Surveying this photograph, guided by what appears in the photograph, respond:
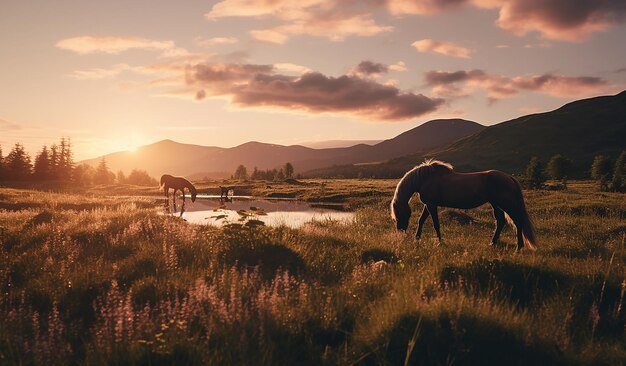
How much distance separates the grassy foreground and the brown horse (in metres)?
1.02

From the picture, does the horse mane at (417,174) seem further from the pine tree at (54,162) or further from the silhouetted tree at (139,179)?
the silhouetted tree at (139,179)

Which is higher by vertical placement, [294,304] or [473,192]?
[473,192]

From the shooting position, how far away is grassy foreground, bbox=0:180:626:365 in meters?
5.05

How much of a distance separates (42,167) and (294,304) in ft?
309

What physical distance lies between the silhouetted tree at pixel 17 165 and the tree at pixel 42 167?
78.5 inches

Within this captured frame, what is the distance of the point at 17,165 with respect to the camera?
78188mm

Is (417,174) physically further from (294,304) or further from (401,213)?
(294,304)

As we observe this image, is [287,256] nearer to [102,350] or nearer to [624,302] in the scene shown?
[102,350]

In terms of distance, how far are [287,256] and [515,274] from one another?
16.5 ft

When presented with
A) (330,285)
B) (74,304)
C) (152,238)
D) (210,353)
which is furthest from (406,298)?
(152,238)

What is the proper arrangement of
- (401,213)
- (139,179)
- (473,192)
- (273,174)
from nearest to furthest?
(473,192) → (401,213) → (139,179) → (273,174)

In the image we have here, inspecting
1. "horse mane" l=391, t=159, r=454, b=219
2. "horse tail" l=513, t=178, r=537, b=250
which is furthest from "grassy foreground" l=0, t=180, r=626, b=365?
"horse mane" l=391, t=159, r=454, b=219

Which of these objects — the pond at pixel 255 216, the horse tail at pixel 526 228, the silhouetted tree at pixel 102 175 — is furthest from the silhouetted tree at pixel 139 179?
the horse tail at pixel 526 228

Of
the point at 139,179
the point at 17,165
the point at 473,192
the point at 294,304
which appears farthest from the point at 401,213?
the point at 139,179
